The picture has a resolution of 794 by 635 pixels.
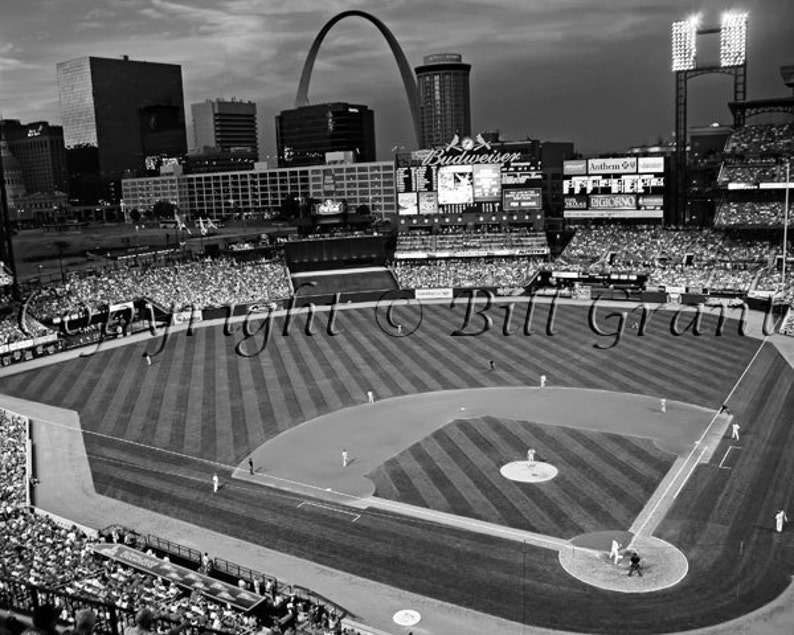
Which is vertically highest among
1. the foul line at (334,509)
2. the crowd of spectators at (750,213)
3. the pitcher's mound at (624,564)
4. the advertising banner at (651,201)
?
the advertising banner at (651,201)

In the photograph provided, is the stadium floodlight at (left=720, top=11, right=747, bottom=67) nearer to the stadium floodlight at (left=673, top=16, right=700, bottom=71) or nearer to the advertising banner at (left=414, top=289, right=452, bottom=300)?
the stadium floodlight at (left=673, top=16, right=700, bottom=71)

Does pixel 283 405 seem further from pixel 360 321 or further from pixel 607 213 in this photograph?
pixel 607 213

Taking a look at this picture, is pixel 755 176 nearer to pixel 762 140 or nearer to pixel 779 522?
pixel 762 140

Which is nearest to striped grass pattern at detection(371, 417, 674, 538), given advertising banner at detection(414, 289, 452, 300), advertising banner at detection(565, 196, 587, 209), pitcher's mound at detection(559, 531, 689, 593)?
pitcher's mound at detection(559, 531, 689, 593)

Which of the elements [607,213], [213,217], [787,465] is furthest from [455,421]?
[213,217]

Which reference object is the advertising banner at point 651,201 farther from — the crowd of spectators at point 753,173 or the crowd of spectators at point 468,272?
the crowd of spectators at point 468,272

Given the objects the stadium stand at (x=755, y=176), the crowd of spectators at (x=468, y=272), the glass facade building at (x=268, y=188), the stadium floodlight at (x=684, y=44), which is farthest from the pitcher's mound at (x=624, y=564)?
the glass facade building at (x=268, y=188)

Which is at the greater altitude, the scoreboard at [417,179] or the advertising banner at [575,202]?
the scoreboard at [417,179]
